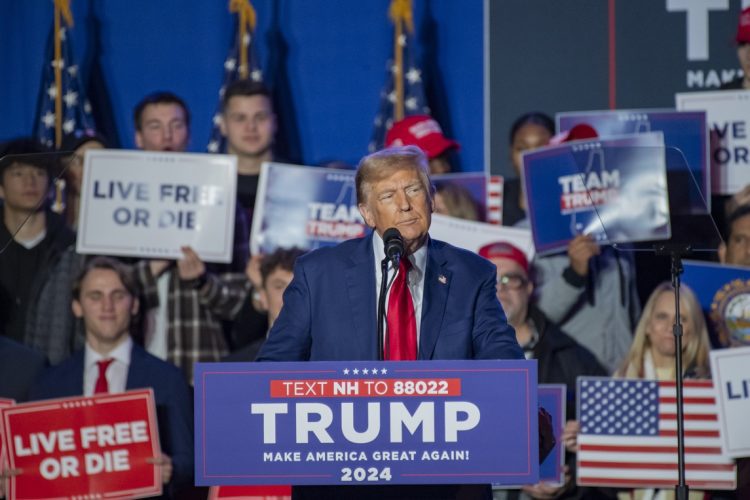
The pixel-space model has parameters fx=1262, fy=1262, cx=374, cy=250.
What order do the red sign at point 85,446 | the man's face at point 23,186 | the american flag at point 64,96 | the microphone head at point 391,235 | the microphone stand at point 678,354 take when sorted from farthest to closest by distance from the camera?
1. the american flag at point 64,96
2. the red sign at point 85,446
3. the man's face at point 23,186
4. the microphone stand at point 678,354
5. the microphone head at point 391,235

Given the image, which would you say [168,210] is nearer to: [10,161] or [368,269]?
[10,161]

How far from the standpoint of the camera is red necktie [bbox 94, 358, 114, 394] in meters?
5.72

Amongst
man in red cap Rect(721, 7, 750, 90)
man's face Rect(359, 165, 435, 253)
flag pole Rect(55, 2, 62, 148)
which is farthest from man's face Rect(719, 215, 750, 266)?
flag pole Rect(55, 2, 62, 148)

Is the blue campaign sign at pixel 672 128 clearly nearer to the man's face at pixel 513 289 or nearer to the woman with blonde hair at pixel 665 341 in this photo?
the woman with blonde hair at pixel 665 341

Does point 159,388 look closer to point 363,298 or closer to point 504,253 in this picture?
point 504,253

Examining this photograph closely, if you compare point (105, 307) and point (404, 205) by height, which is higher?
point (404, 205)

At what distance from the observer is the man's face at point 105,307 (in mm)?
5816

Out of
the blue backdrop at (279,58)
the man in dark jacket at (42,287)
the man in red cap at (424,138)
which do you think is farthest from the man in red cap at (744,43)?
the man in dark jacket at (42,287)

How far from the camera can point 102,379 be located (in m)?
5.73

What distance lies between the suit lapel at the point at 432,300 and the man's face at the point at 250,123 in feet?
10.5

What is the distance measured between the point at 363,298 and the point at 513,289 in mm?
2781

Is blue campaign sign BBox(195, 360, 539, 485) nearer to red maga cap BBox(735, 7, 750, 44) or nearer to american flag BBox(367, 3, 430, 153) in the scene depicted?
american flag BBox(367, 3, 430, 153)

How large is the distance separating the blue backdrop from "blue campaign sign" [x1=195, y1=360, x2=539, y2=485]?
14.3 feet

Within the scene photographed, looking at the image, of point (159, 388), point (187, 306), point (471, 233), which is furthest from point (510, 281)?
point (159, 388)
